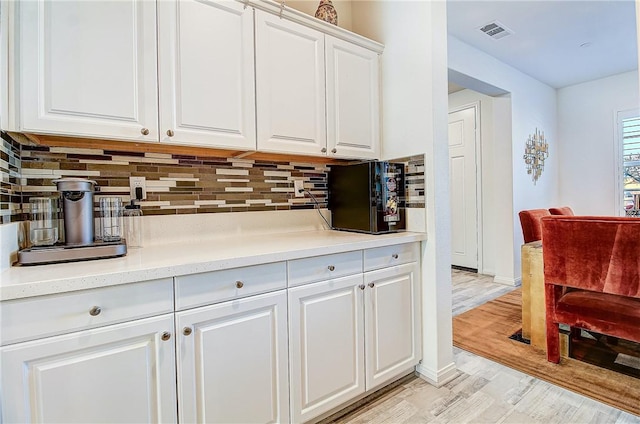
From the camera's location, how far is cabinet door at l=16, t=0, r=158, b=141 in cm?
Result: 114

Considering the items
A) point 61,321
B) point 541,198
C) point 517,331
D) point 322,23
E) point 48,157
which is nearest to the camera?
point 61,321

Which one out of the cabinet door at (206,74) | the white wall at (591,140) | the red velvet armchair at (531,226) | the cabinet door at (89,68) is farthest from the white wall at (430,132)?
the white wall at (591,140)

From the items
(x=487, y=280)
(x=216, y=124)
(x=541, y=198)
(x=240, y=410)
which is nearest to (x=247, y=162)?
(x=216, y=124)

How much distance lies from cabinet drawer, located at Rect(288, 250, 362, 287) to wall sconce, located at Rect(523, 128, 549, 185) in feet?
11.9

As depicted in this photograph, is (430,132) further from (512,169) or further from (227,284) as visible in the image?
(512,169)

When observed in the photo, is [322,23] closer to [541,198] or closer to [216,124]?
[216,124]

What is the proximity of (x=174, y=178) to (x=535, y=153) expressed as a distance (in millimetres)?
4597

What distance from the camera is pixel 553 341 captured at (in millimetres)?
2070

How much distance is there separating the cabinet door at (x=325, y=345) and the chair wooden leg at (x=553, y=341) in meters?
1.37

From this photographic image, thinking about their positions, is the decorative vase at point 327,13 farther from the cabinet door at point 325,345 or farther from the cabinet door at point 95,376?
the cabinet door at point 95,376

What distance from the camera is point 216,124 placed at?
4.97 feet

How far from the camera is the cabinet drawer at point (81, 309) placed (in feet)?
2.88

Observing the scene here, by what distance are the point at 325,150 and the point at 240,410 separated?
1365 mm

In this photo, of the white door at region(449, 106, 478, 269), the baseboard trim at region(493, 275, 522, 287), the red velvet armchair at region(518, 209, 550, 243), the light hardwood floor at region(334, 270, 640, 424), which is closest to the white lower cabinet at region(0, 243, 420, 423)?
the light hardwood floor at region(334, 270, 640, 424)
